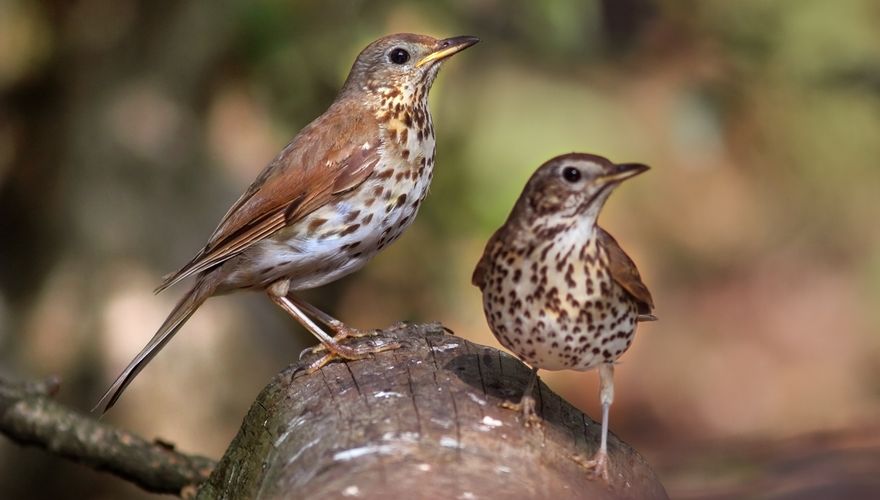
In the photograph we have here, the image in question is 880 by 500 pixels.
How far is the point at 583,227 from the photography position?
411 centimetres

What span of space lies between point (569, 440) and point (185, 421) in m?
4.62

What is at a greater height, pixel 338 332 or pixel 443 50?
pixel 443 50

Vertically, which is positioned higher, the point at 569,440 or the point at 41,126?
the point at 41,126

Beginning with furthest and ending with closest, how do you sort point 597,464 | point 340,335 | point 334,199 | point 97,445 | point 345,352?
1. point 97,445
2. point 334,199
3. point 340,335
4. point 345,352
5. point 597,464

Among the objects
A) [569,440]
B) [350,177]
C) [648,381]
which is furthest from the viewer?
[648,381]

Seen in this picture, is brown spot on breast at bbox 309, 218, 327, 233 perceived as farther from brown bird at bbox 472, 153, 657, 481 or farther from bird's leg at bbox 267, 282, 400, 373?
brown bird at bbox 472, 153, 657, 481

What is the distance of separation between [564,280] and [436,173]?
13.6 feet

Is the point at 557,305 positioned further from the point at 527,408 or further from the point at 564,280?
the point at 527,408

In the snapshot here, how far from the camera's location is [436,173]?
813cm

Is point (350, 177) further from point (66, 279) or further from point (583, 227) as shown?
point (66, 279)

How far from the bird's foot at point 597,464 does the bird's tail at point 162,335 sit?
1.90 m

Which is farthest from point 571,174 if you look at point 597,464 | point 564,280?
point 597,464


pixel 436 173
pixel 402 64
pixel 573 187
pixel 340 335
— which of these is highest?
pixel 436 173

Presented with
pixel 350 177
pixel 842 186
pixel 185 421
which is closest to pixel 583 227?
pixel 350 177
